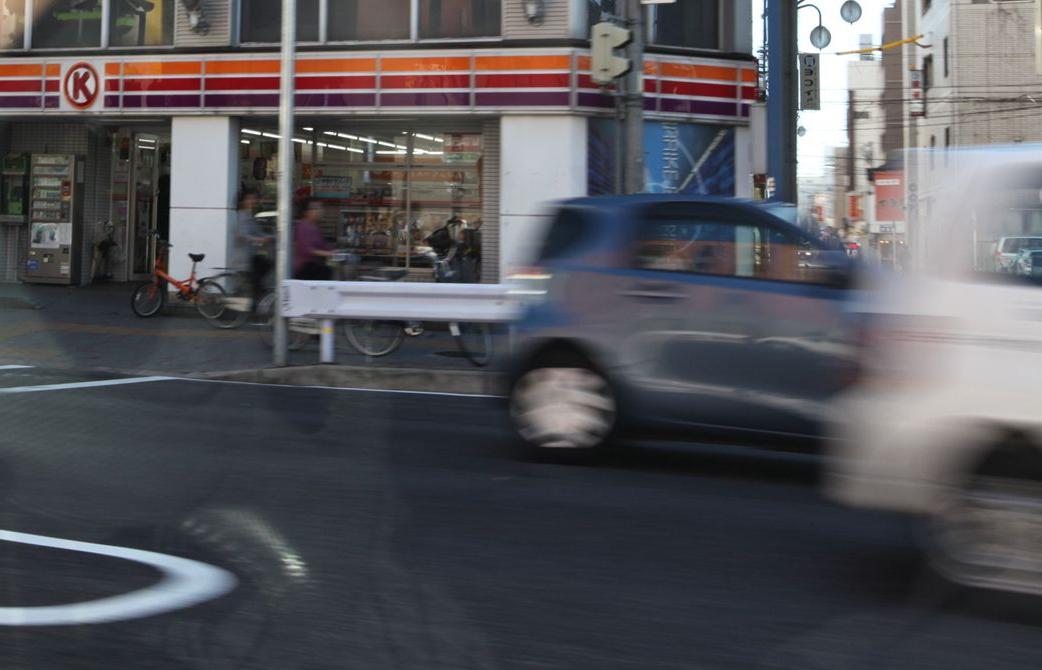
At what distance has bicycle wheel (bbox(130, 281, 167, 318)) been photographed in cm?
1798

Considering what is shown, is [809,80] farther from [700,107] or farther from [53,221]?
[53,221]

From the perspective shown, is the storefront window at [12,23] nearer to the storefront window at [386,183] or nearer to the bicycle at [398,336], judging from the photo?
the storefront window at [386,183]

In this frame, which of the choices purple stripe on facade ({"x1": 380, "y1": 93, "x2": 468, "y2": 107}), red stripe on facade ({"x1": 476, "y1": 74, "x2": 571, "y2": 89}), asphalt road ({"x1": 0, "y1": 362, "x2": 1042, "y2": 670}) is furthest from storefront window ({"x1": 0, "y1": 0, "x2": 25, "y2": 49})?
asphalt road ({"x1": 0, "y1": 362, "x2": 1042, "y2": 670})

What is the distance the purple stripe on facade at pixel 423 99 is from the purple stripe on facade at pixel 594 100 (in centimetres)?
179

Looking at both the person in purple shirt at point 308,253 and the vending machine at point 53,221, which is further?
the vending machine at point 53,221

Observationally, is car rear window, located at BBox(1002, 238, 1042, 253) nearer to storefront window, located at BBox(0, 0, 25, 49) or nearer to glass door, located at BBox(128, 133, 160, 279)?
storefront window, located at BBox(0, 0, 25, 49)

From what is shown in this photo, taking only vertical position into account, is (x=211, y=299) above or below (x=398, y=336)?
above

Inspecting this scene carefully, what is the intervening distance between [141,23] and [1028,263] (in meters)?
18.4

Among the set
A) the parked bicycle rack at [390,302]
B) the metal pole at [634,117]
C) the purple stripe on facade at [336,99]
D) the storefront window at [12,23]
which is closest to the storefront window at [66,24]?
the storefront window at [12,23]

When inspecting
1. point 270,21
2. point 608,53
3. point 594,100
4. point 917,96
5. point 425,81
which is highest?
point 917,96

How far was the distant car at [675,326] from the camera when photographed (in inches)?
272

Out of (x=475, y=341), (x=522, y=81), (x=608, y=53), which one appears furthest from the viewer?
(x=522, y=81)

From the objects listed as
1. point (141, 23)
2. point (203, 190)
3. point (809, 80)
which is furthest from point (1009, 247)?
point (809, 80)

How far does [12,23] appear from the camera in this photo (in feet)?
68.8
